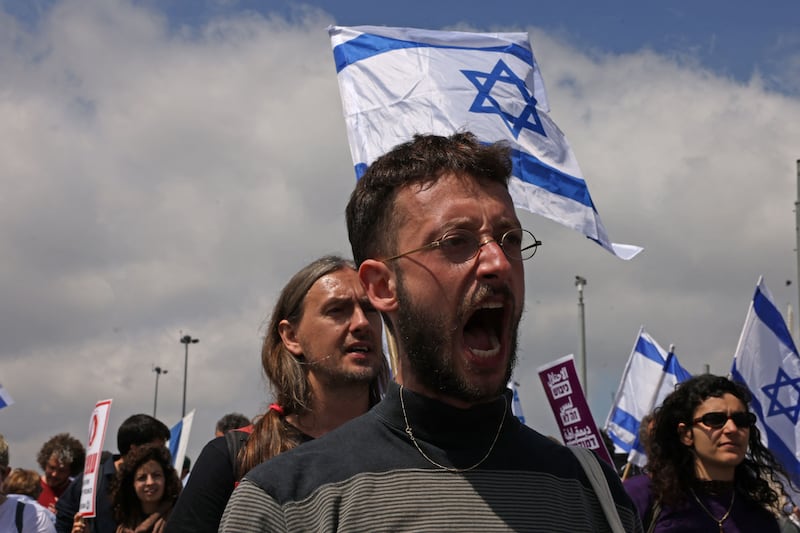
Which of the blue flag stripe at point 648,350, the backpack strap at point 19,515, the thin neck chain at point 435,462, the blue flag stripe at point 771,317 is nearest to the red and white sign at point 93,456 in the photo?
the backpack strap at point 19,515

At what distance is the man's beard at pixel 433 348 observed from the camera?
89.8 inches

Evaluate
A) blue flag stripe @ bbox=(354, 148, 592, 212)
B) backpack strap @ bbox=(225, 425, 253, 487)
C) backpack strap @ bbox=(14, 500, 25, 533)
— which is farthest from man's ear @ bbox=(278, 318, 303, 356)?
blue flag stripe @ bbox=(354, 148, 592, 212)

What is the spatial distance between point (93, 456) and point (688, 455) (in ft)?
14.1

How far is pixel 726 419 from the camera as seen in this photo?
227 inches

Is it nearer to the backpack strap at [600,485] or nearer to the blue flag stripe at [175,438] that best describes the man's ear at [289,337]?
the backpack strap at [600,485]

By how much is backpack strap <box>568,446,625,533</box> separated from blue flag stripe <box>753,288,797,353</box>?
7041 mm

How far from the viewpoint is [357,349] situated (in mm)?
4016

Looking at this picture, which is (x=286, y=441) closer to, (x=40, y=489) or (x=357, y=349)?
(x=357, y=349)

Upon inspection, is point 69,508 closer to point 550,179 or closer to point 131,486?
point 131,486

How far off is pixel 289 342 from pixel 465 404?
1.92m

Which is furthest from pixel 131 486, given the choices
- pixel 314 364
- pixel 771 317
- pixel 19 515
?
pixel 771 317

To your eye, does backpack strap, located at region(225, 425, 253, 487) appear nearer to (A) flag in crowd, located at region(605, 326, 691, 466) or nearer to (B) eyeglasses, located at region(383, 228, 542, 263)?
(B) eyeglasses, located at region(383, 228, 542, 263)

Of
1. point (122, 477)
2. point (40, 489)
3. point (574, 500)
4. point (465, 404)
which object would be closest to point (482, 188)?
point (465, 404)

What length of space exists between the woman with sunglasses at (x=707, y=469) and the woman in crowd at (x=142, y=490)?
3558mm
